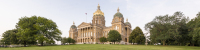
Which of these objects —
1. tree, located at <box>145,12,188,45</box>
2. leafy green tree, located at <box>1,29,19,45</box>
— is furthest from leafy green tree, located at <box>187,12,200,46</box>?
leafy green tree, located at <box>1,29,19,45</box>

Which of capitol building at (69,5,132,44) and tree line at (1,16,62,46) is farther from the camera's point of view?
capitol building at (69,5,132,44)

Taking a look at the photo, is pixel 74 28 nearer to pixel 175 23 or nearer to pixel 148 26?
pixel 148 26

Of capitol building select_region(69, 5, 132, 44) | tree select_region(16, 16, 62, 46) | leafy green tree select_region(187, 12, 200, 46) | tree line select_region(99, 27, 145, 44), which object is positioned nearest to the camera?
leafy green tree select_region(187, 12, 200, 46)

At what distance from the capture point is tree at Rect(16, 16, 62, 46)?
116 feet

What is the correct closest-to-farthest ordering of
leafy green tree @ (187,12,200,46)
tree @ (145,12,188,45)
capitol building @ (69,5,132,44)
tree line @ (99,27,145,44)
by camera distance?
1. leafy green tree @ (187,12,200,46)
2. tree @ (145,12,188,45)
3. tree line @ (99,27,145,44)
4. capitol building @ (69,5,132,44)

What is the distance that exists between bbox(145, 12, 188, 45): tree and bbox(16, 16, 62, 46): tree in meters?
32.9

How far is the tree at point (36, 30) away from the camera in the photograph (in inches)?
1389

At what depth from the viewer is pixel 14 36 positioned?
3788 centimetres

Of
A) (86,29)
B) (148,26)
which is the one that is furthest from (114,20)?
(148,26)

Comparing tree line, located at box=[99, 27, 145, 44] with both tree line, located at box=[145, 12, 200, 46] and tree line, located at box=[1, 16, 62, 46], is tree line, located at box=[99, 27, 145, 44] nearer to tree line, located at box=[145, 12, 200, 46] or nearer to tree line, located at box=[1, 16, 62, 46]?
tree line, located at box=[145, 12, 200, 46]

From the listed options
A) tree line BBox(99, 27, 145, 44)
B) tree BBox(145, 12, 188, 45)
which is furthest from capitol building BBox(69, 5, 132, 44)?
tree BBox(145, 12, 188, 45)

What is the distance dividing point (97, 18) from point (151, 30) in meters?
49.6

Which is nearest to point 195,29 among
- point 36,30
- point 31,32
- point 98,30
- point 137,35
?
point 137,35

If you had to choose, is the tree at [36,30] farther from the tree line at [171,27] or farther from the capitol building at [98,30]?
the capitol building at [98,30]
